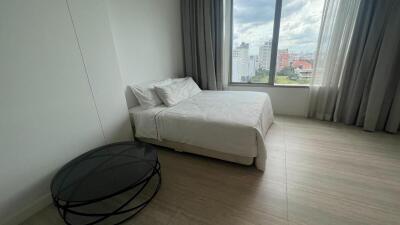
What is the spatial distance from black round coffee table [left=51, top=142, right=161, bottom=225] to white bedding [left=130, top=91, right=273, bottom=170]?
466 millimetres

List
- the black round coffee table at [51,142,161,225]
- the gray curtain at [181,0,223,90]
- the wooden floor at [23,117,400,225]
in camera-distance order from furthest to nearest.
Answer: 1. the gray curtain at [181,0,223,90]
2. the wooden floor at [23,117,400,225]
3. the black round coffee table at [51,142,161,225]

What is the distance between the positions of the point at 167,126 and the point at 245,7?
263 cm

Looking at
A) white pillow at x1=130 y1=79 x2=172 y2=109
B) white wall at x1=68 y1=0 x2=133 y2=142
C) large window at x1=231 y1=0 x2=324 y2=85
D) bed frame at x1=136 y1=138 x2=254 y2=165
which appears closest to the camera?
white wall at x1=68 y1=0 x2=133 y2=142

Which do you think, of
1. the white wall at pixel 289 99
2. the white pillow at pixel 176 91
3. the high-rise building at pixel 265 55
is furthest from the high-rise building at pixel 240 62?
the white pillow at pixel 176 91

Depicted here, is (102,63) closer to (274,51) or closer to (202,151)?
(202,151)

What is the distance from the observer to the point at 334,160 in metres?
1.96

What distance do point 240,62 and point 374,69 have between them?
77.6 inches

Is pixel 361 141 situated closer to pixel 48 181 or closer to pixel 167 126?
pixel 167 126

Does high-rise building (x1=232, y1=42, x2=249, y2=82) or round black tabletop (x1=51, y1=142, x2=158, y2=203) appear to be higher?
high-rise building (x1=232, y1=42, x2=249, y2=82)

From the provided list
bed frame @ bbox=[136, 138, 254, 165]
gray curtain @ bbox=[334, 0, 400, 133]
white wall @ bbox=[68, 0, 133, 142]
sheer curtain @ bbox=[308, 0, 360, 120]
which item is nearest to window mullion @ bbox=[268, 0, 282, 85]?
sheer curtain @ bbox=[308, 0, 360, 120]

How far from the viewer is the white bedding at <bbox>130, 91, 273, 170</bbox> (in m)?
1.75

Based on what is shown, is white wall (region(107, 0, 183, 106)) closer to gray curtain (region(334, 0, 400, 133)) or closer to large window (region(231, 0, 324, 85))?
large window (region(231, 0, 324, 85))

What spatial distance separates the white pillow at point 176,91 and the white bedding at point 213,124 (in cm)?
12

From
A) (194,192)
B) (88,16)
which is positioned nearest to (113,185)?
(194,192)
